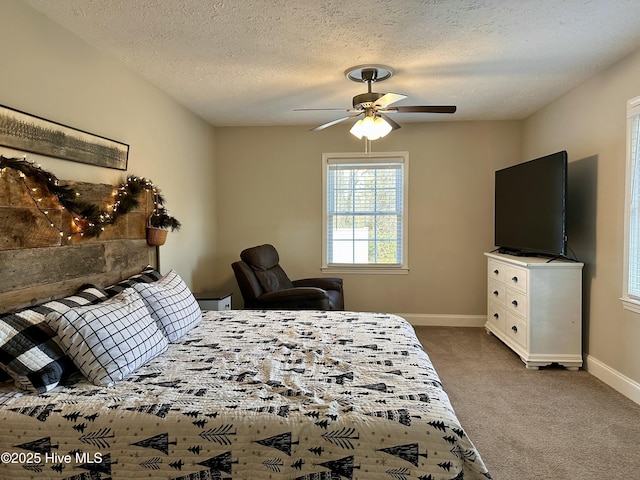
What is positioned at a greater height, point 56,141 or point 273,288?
point 56,141

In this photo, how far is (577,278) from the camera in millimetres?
3420

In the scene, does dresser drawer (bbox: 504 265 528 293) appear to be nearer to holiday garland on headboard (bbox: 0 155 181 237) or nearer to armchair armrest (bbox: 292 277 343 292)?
armchair armrest (bbox: 292 277 343 292)

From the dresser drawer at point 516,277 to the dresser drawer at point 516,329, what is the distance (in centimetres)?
29

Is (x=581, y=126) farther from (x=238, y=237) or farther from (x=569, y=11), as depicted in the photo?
(x=238, y=237)

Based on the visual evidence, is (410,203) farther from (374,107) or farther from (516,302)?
(374,107)

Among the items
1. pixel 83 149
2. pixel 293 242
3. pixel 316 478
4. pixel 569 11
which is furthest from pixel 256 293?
pixel 569 11

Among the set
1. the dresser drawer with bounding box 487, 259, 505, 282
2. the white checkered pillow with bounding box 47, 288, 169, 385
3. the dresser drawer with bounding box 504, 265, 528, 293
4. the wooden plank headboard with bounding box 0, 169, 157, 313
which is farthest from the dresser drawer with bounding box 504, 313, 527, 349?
the wooden plank headboard with bounding box 0, 169, 157, 313

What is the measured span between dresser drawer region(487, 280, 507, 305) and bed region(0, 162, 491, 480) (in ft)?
7.44

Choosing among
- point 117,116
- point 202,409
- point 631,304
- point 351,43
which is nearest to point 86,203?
point 117,116

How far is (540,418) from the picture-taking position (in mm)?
2615

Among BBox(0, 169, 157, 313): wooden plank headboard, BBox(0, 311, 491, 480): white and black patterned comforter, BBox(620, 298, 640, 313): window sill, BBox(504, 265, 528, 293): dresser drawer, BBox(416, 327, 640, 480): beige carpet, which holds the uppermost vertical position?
BBox(0, 169, 157, 313): wooden plank headboard

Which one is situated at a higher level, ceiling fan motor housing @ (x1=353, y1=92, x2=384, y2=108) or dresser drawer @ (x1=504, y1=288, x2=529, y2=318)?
ceiling fan motor housing @ (x1=353, y1=92, x2=384, y2=108)

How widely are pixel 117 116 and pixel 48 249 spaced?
1.22m

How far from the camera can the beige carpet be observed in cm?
212
